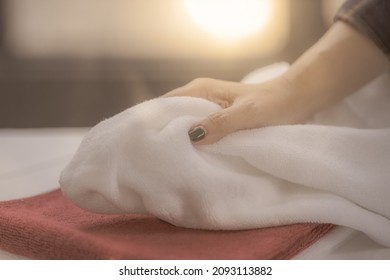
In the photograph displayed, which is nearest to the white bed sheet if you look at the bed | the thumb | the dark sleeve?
the bed

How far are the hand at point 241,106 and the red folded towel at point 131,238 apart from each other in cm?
10

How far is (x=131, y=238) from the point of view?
48 cm

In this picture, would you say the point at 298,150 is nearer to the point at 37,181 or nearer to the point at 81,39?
the point at 37,181

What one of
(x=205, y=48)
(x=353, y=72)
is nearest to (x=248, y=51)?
(x=205, y=48)

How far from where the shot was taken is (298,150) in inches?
21.0

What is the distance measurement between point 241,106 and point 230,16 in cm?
45

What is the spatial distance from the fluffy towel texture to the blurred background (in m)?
0.41

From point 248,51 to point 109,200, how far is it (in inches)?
22.8

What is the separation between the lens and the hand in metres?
0.53

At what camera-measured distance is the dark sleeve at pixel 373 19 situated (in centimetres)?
67

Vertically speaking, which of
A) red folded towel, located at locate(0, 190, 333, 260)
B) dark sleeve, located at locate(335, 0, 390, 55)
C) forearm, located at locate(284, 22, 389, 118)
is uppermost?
dark sleeve, located at locate(335, 0, 390, 55)

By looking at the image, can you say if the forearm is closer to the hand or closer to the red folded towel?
the hand

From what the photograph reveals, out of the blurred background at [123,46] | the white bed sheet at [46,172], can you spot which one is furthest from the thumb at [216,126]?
the blurred background at [123,46]

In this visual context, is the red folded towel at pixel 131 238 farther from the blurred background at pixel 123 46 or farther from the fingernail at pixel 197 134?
the blurred background at pixel 123 46
